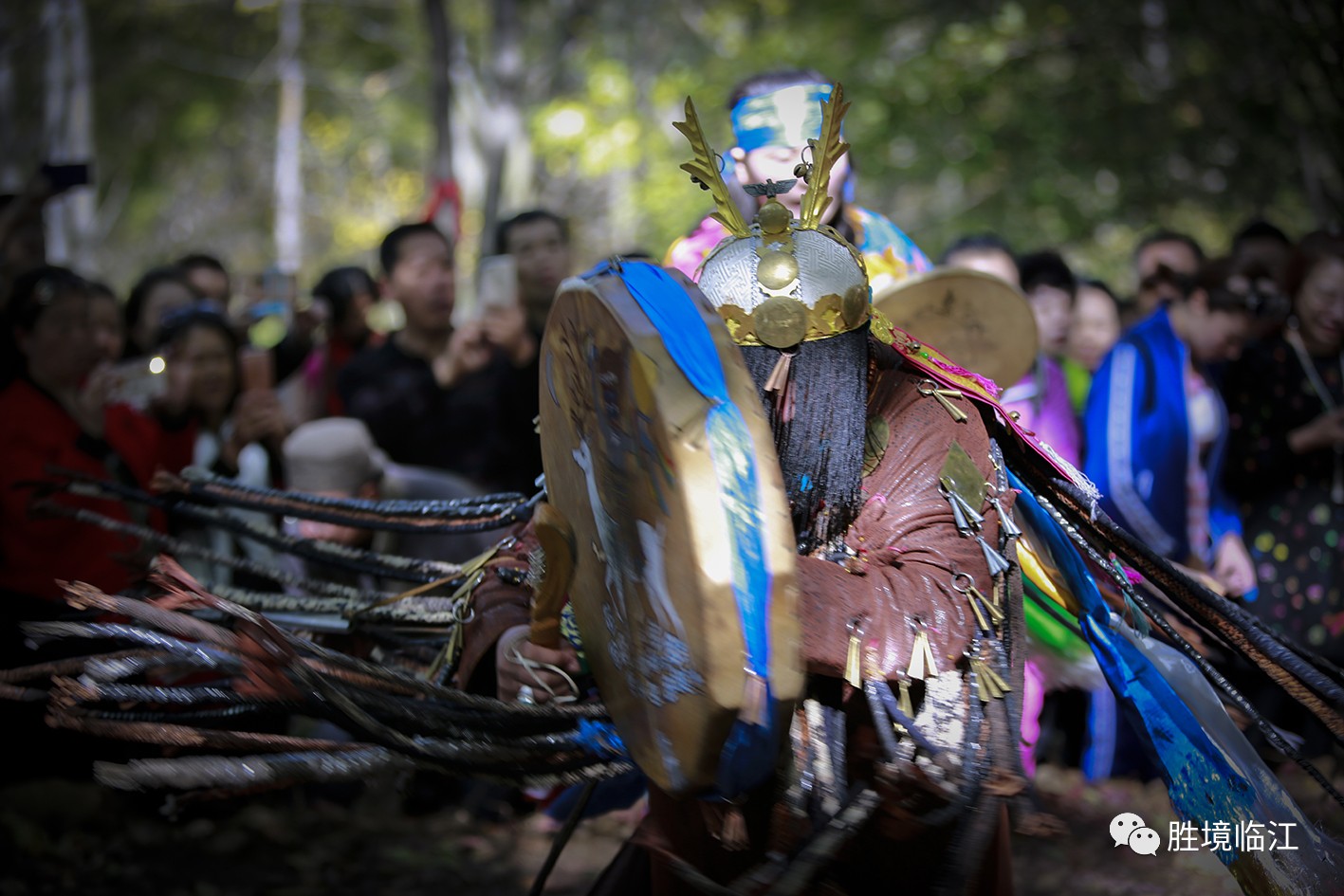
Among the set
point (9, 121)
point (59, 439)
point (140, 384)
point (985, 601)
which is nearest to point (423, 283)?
point (140, 384)

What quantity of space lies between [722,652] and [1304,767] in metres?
1.54

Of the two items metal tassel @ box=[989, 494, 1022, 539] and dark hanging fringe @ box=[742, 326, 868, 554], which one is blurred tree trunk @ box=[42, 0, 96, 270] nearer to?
dark hanging fringe @ box=[742, 326, 868, 554]

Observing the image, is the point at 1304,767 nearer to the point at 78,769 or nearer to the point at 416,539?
the point at 416,539

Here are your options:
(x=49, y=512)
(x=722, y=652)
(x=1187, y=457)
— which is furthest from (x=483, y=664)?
(x=1187, y=457)

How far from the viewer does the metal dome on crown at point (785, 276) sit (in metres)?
2.27

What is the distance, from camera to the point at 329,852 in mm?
5016

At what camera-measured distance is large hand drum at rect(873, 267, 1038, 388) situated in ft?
11.5

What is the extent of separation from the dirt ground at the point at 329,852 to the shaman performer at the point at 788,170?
6.55ft

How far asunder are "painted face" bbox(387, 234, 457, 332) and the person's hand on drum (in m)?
3.95

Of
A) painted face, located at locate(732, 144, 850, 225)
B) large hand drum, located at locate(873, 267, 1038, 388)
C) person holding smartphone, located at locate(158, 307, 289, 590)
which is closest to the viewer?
painted face, located at locate(732, 144, 850, 225)

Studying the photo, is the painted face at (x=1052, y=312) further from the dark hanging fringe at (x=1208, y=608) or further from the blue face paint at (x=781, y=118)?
the dark hanging fringe at (x=1208, y=608)

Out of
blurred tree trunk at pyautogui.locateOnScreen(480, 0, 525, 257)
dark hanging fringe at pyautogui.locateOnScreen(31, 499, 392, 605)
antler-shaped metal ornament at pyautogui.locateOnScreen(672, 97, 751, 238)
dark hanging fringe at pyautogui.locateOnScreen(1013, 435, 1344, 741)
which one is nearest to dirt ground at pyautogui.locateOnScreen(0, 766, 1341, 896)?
dark hanging fringe at pyautogui.locateOnScreen(31, 499, 392, 605)

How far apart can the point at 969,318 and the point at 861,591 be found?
1.69 m

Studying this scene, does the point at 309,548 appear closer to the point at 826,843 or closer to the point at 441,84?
the point at 826,843
